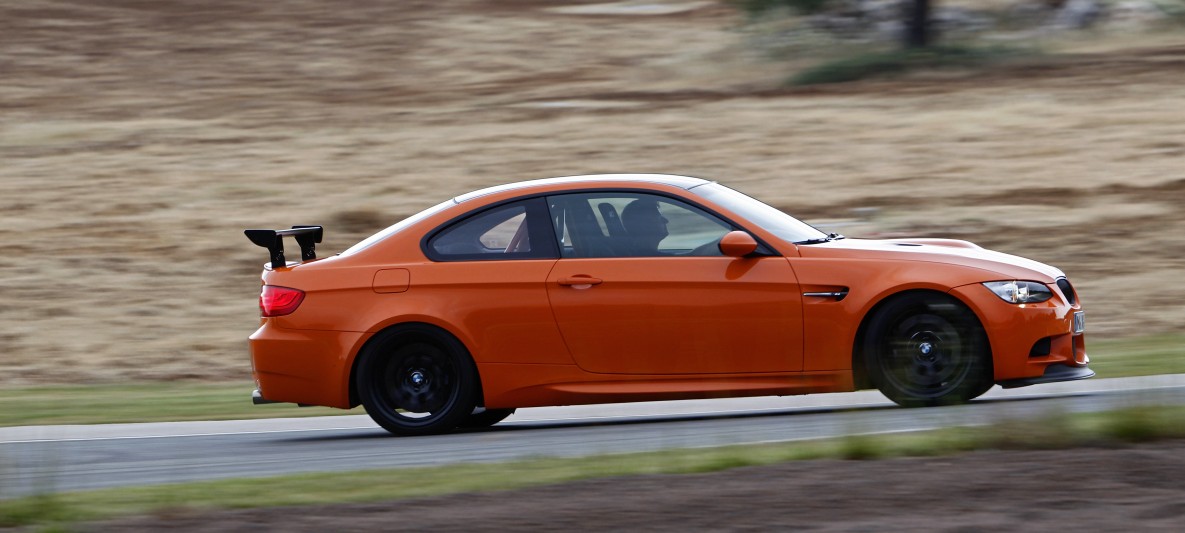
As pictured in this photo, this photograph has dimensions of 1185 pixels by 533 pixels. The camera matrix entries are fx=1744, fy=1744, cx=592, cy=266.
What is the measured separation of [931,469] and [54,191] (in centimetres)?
Answer: 1937

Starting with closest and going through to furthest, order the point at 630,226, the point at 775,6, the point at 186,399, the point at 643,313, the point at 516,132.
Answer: the point at 643,313 → the point at 630,226 → the point at 186,399 → the point at 516,132 → the point at 775,6

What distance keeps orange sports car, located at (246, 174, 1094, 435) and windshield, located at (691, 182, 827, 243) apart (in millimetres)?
24

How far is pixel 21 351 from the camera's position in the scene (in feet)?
51.1

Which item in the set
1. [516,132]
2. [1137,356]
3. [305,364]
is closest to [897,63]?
[516,132]

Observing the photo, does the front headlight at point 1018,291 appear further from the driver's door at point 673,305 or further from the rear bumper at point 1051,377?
the driver's door at point 673,305

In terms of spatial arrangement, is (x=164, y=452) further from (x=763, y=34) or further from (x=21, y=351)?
(x=763, y=34)

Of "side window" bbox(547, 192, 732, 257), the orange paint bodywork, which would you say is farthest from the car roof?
"side window" bbox(547, 192, 732, 257)

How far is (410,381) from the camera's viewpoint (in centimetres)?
959

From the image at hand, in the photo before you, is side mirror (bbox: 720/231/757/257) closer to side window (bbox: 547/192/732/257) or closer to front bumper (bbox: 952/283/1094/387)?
→ side window (bbox: 547/192/732/257)

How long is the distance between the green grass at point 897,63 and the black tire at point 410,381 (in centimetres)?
2260

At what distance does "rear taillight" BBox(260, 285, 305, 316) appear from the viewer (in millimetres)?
9727

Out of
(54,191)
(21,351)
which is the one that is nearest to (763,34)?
(54,191)

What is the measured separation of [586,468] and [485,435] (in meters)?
2.24

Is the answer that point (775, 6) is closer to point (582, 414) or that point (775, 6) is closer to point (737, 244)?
point (582, 414)
